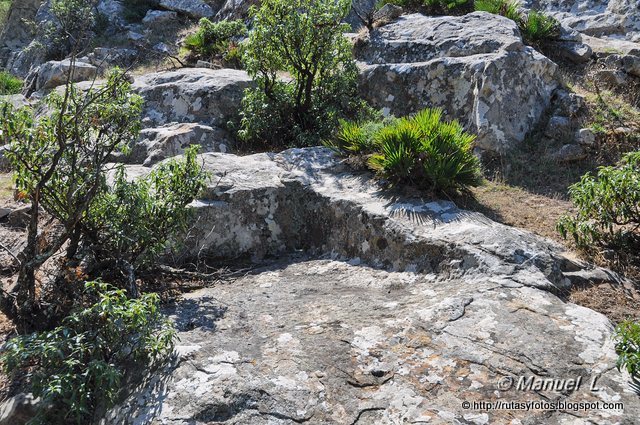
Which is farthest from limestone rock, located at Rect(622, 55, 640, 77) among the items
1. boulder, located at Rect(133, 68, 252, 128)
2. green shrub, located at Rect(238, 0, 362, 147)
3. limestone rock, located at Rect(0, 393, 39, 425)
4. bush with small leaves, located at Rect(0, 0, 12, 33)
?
bush with small leaves, located at Rect(0, 0, 12, 33)

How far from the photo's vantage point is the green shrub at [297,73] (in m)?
8.63

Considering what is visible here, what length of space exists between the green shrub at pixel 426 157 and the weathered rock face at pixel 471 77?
2.11 m

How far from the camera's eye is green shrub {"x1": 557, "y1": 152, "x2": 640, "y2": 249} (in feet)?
17.7

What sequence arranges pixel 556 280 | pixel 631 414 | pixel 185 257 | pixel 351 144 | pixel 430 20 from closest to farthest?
pixel 631 414, pixel 556 280, pixel 185 257, pixel 351 144, pixel 430 20

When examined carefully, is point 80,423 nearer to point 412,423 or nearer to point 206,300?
point 206,300

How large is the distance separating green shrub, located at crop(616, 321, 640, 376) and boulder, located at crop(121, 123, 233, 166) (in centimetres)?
583

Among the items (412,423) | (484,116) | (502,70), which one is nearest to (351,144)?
(484,116)

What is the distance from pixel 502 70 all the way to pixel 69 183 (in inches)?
239

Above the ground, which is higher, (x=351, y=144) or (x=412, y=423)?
(x=351, y=144)

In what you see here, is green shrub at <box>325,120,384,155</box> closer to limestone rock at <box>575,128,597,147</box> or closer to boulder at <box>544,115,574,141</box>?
boulder at <box>544,115,574,141</box>

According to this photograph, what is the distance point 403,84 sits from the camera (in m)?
9.20

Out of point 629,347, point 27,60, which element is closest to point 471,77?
point 629,347

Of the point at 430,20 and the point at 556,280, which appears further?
the point at 430,20

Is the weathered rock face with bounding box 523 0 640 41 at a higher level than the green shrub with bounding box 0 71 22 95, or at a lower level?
higher
